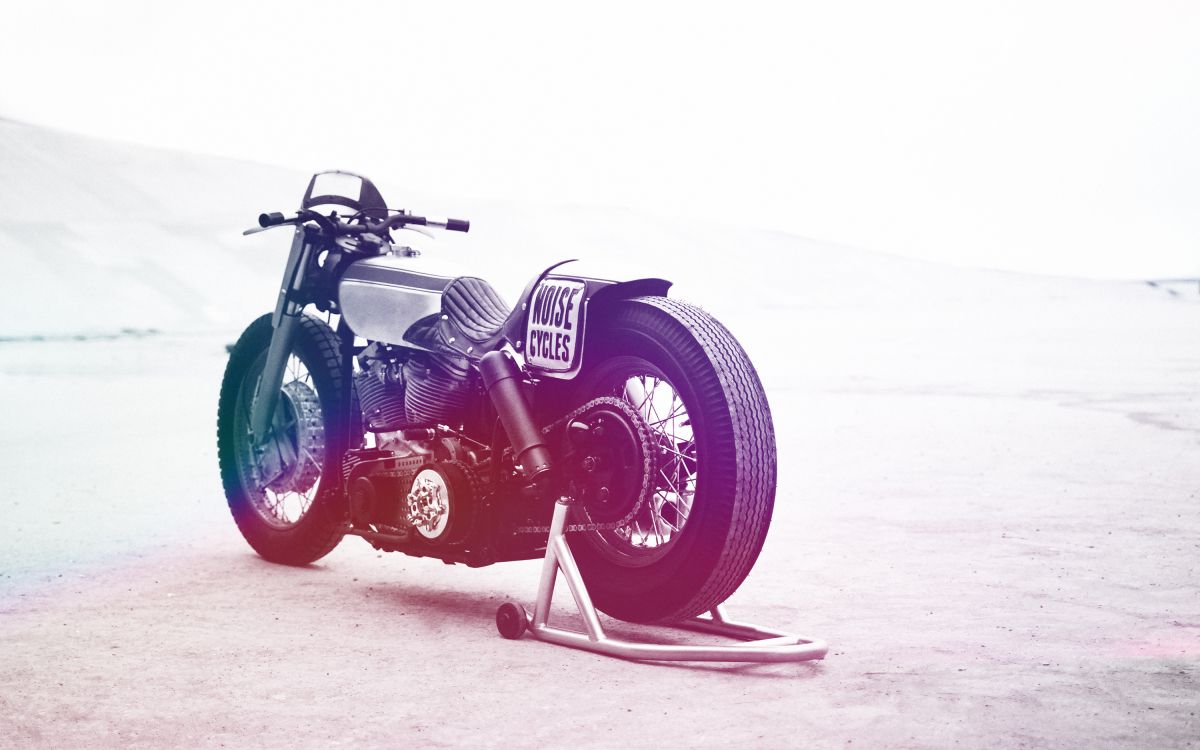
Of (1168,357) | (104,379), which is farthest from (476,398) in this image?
(1168,357)

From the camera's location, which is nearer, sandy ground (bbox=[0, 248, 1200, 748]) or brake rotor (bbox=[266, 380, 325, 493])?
sandy ground (bbox=[0, 248, 1200, 748])

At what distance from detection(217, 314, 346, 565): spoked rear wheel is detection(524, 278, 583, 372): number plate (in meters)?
1.05

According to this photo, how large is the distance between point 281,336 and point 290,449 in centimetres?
40

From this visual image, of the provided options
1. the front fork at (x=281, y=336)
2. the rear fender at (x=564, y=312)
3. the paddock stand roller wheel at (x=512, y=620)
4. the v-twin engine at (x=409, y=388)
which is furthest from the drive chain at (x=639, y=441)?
the front fork at (x=281, y=336)

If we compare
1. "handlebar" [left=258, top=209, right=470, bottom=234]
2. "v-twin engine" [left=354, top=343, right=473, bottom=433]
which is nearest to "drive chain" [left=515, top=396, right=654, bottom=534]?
"v-twin engine" [left=354, top=343, right=473, bottom=433]

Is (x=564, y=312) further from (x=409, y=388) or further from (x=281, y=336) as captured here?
(x=281, y=336)

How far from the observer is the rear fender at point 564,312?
12.4 ft

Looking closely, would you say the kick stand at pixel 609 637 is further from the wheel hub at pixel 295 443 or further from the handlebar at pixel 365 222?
the handlebar at pixel 365 222

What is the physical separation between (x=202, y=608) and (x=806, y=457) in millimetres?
3980

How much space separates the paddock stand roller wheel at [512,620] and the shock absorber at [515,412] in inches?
14.2

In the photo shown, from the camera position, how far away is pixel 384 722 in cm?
308

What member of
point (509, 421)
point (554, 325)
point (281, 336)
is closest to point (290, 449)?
point (281, 336)

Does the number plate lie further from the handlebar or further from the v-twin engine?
the handlebar

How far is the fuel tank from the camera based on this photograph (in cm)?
428
